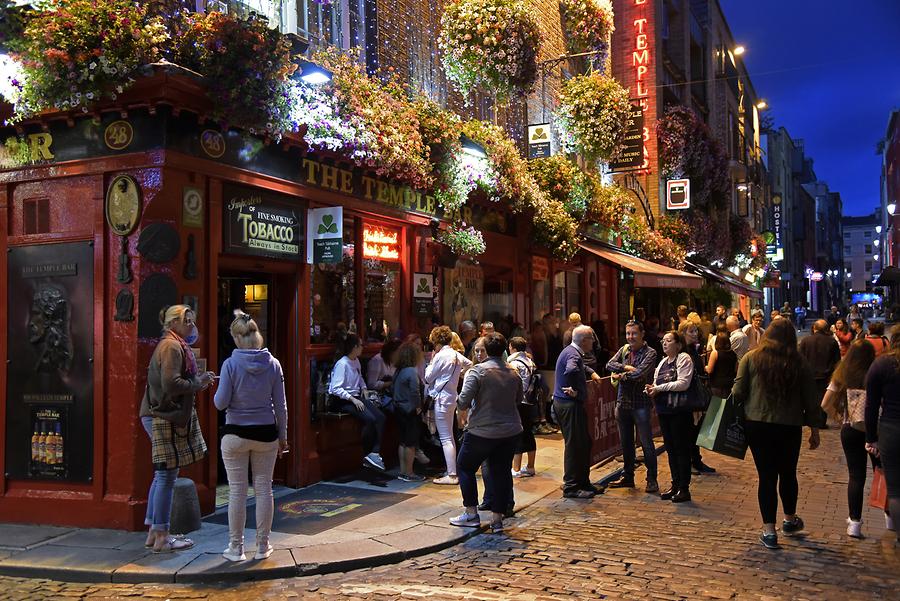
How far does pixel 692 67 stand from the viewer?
1299 inches

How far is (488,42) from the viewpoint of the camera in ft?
39.7

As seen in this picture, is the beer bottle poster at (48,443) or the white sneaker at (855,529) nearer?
the white sneaker at (855,529)

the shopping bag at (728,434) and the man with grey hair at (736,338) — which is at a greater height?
the man with grey hair at (736,338)

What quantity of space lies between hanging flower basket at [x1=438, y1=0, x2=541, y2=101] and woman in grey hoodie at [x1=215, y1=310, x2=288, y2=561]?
298 inches

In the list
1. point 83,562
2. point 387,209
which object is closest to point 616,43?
point 387,209

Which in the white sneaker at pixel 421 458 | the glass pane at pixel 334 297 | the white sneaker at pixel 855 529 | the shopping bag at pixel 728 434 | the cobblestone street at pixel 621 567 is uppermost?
the glass pane at pixel 334 297

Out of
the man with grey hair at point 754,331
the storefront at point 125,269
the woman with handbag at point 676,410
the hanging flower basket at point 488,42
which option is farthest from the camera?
the man with grey hair at point 754,331

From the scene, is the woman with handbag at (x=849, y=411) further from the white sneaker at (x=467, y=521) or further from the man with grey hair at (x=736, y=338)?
the man with grey hair at (x=736, y=338)

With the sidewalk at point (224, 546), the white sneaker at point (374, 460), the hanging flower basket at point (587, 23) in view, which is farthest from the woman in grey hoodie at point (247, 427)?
the hanging flower basket at point (587, 23)

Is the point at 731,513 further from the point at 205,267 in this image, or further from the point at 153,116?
the point at 153,116

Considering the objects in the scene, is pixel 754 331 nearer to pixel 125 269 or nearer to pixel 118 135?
pixel 125 269

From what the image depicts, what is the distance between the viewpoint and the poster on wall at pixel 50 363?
24.4 feet

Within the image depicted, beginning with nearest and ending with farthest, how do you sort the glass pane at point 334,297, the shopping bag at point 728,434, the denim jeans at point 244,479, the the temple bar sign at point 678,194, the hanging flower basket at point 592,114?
the denim jeans at point 244,479
the shopping bag at point 728,434
the glass pane at point 334,297
the hanging flower basket at point 592,114
the the temple bar sign at point 678,194

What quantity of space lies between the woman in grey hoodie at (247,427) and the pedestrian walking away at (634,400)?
14.3 ft
